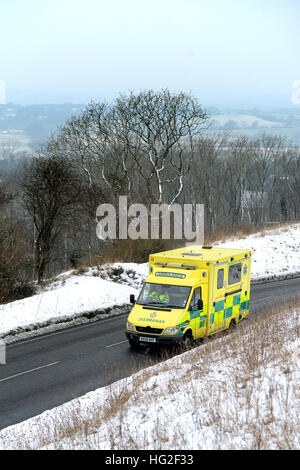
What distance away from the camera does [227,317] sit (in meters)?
18.7

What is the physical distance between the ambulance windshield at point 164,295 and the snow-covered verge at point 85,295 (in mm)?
4951

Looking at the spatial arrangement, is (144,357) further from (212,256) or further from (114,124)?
(114,124)

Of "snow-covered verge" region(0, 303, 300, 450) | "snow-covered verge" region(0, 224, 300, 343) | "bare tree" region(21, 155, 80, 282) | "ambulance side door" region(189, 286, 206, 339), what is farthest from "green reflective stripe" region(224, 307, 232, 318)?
"bare tree" region(21, 155, 80, 282)

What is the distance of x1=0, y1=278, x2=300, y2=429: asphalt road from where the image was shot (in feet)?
44.1

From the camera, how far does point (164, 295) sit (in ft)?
56.6

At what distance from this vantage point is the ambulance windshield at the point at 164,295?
16906 millimetres

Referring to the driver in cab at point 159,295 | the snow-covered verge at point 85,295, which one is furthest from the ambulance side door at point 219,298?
the snow-covered verge at point 85,295

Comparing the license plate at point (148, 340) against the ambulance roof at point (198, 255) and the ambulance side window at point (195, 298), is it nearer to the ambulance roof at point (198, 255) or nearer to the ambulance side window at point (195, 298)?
the ambulance side window at point (195, 298)

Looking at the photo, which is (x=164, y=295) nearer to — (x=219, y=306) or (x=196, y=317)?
(x=196, y=317)

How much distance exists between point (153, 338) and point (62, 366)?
277cm

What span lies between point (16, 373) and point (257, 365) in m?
7.51

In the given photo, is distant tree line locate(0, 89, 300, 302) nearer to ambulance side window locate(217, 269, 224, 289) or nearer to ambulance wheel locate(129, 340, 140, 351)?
ambulance wheel locate(129, 340, 140, 351)

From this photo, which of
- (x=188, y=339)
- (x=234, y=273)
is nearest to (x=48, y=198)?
(x=234, y=273)
